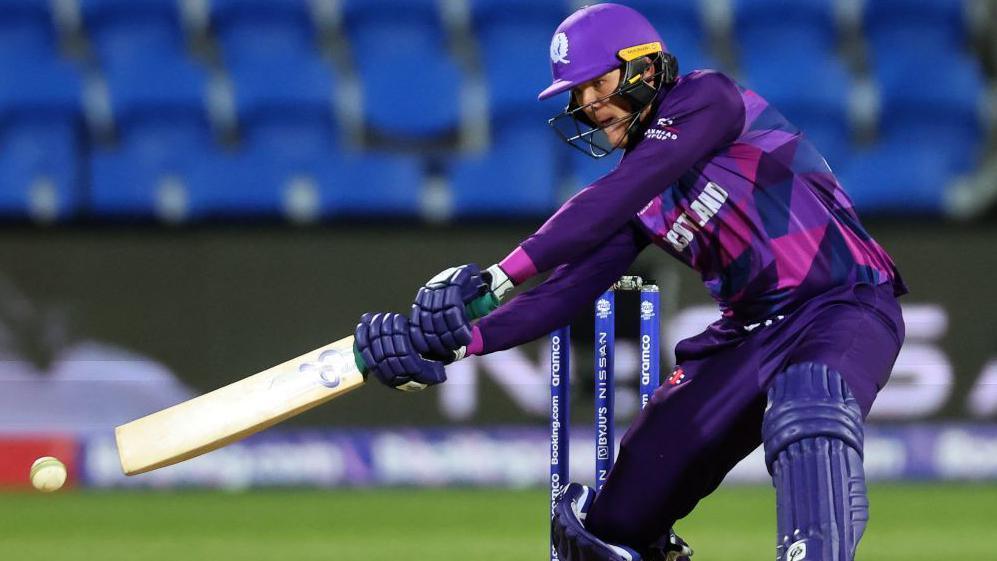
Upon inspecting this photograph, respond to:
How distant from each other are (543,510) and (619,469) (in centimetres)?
237

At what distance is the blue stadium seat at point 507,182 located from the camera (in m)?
6.78

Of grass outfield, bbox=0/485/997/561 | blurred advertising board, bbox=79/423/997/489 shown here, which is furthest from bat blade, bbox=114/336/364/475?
blurred advertising board, bbox=79/423/997/489

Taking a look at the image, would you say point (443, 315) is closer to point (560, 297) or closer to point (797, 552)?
point (560, 297)

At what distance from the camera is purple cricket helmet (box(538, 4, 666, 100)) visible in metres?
3.10

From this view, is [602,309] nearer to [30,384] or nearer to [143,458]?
[143,458]

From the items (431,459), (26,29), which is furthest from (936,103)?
(26,29)

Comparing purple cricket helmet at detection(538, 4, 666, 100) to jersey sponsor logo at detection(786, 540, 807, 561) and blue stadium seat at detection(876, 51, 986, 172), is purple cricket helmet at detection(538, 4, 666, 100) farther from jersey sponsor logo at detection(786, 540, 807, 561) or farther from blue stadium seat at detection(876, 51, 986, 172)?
blue stadium seat at detection(876, 51, 986, 172)

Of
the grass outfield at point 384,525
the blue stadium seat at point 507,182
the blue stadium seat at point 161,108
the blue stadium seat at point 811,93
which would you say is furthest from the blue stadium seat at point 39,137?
the blue stadium seat at point 811,93

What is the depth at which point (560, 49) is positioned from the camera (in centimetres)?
313

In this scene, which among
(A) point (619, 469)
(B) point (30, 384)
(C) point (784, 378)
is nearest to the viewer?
(C) point (784, 378)

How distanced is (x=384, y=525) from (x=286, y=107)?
2.43 metres

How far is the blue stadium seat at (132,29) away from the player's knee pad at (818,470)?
4994mm

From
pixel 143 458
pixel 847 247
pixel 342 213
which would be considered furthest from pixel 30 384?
pixel 847 247

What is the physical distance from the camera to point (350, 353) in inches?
120
